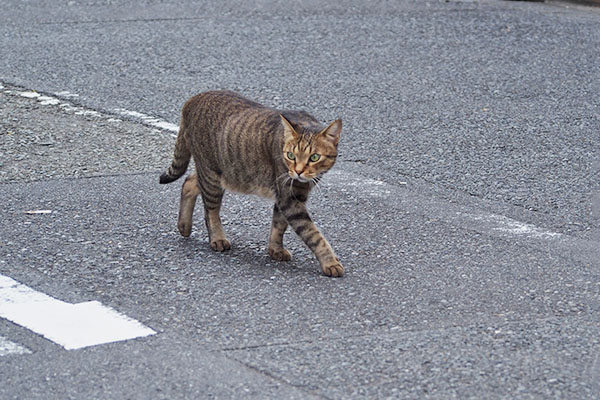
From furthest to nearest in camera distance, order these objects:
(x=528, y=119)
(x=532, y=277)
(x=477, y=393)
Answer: (x=528, y=119), (x=532, y=277), (x=477, y=393)

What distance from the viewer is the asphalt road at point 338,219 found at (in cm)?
398

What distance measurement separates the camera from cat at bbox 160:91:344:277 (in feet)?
16.6

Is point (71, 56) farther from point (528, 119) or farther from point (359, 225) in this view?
point (359, 225)

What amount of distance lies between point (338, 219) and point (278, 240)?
75cm

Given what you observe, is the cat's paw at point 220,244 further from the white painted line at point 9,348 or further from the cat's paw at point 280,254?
the white painted line at point 9,348

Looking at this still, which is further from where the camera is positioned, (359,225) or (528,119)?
(528,119)

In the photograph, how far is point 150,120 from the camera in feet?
26.6

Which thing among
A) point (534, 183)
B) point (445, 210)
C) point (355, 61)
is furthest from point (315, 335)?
point (355, 61)

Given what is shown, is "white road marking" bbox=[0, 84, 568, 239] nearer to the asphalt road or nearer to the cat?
the asphalt road

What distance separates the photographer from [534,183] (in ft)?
21.8

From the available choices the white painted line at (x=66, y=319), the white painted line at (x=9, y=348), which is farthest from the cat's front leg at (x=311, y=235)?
the white painted line at (x=9, y=348)

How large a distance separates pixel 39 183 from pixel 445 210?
2646 millimetres

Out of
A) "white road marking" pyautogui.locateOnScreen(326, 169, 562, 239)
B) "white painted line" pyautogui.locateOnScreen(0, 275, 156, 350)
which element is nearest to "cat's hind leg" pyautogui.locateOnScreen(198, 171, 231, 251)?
"white painted line" pyautogui.locateOnScreen(0, 275, 156, 350)

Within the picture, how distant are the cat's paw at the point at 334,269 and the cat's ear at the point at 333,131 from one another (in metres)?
0.62
